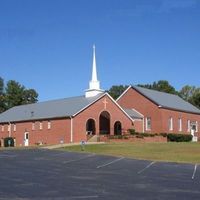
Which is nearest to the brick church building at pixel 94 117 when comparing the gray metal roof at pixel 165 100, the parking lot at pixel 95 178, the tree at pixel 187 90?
the gray metal roof at pixel 165 100

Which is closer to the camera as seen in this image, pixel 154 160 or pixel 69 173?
pixel 69 173

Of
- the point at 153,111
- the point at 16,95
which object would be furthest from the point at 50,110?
the point at 16,95

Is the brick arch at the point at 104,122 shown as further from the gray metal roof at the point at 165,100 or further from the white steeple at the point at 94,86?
the gray metal roof at the point at 165,100

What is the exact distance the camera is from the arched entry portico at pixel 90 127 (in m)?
60.3

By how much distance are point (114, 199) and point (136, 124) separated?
48.3 m

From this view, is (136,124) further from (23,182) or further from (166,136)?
(23,182)

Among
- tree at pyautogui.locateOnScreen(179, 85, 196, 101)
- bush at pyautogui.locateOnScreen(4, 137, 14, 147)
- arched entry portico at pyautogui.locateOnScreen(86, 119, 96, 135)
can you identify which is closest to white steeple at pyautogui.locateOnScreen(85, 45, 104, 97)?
arched entry portico at pyautogui.locateOnScreen(86, 119, 96, 135)

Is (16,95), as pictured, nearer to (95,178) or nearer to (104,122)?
(104,122)

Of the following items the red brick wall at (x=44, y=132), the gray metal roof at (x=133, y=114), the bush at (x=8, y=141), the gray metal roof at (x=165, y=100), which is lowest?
the bush at (x=8, y=141)

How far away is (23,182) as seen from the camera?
837 inches

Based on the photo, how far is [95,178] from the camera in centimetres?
2358

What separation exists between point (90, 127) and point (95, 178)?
38.2 metres

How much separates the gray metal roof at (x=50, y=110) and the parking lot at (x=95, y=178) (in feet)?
78.9

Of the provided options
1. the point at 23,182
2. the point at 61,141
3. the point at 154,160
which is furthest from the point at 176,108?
the point at 23,182
